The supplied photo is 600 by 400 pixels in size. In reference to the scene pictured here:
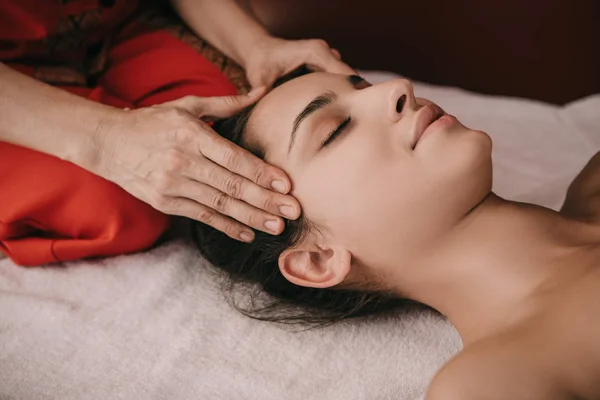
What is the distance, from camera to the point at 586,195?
115 centimetres

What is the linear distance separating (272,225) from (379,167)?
0.18 meters

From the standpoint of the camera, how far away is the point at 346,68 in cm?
126

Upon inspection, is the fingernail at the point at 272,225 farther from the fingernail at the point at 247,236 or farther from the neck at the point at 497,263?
the neck at the point at 497,263

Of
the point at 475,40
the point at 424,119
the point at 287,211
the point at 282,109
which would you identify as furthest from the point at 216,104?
the point at 475,40

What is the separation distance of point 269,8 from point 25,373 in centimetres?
95

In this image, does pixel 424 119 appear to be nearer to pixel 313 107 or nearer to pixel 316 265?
pixel 313 107

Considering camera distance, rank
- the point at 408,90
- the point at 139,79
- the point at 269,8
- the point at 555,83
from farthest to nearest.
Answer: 1. the point at 555,83
2. the point at 269,8
3. the point at 139,79
4. the point at 408,90

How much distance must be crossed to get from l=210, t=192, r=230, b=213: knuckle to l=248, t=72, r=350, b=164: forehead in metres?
0.09

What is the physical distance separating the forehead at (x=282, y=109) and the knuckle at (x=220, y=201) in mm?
86

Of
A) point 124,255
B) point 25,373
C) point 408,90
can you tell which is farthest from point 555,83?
point 25,373

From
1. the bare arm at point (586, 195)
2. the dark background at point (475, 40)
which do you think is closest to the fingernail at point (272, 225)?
the bare arm at point (586, 195)

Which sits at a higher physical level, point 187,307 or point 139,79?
point 139,79

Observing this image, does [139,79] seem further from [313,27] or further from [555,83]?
[555,83]

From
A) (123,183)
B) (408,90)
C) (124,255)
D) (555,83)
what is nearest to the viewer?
(408,90)
